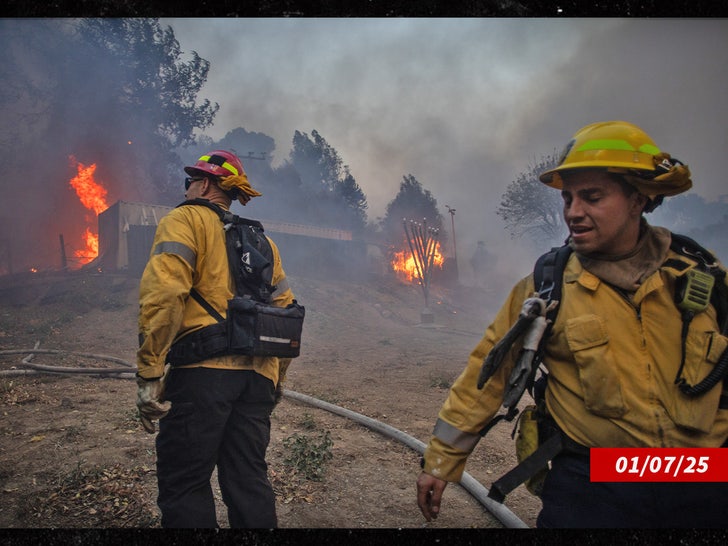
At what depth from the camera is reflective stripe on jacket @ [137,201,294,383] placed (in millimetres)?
2443

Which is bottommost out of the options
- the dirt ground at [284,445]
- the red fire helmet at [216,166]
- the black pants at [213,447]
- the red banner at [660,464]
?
the dirt ground at [284,445]

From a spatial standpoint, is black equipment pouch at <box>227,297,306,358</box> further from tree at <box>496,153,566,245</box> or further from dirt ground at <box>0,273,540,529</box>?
tree at <box>496,153,566,245</box>

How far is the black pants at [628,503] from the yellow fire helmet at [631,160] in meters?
1.22

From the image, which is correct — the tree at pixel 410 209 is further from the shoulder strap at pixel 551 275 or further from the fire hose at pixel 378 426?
the shoulder strap at pixel 551 275

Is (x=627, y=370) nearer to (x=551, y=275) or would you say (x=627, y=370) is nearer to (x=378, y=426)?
(x=551, y=275)

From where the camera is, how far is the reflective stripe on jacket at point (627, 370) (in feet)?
5.58

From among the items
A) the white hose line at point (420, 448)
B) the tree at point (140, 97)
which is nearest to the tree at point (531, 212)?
the white hose line at point (420, 448)

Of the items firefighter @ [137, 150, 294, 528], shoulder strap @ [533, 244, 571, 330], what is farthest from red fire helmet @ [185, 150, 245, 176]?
shoulder strap @ [533, 244, 571, 330]

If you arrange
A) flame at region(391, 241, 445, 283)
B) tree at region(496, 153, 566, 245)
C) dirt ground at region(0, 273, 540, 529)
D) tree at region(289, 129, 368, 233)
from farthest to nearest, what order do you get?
flame at region(391, 241, 445, 283) → tree at region(289, 129, 368, 233) → tree at region(496, 153, 566, 245) → dirt ground at region(0, 273, 540, 529)

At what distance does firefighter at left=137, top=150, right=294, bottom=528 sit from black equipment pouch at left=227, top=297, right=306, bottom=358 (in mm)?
96
